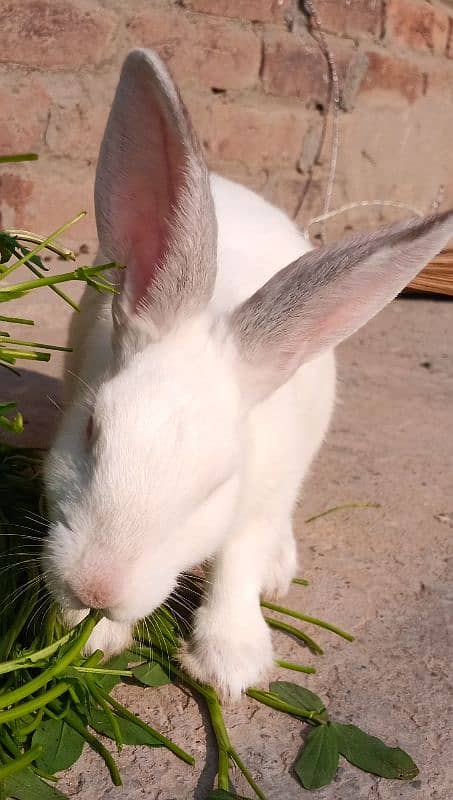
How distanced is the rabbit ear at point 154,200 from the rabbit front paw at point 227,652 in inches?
23.5

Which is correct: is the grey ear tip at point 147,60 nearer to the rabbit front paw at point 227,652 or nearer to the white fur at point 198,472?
the white fur at point 198,472

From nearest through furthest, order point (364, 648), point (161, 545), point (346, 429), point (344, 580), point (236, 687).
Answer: point (161, 545) → point (236, 687) → point (364, 648) → point (344, 580) → point (346, 429)

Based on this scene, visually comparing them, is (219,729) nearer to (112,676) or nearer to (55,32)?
(112,676)

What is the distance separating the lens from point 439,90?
461cm

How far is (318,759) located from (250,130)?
2879 mm

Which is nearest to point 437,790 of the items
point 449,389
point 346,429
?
point 346,429

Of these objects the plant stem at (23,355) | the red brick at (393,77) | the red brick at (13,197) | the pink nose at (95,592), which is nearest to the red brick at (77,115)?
the red brick at (13,197)

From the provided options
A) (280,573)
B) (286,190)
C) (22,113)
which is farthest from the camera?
(286,190)

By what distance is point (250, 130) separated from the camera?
382cm

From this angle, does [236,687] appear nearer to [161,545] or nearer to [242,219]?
[161,545]

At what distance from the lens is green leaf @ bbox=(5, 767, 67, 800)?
4.30 ft

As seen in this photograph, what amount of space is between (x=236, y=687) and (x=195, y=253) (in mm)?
775

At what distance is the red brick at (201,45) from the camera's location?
345 centimetres

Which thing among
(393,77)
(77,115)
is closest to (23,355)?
(77,115)
